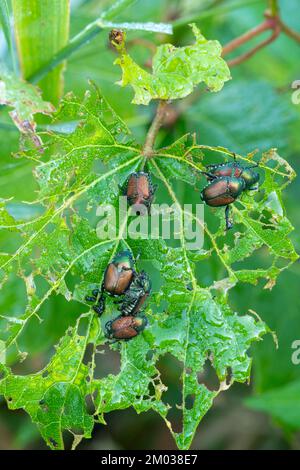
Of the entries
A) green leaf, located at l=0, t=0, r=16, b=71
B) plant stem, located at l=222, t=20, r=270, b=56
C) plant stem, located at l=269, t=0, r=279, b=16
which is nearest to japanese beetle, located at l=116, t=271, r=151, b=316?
green leaf, located at l=0, t=0, r=16, b=71

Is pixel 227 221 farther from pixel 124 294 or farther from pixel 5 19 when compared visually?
pixel 5 19

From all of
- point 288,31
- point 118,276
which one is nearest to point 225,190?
point 118,276

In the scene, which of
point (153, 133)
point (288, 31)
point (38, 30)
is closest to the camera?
point (153, 133)

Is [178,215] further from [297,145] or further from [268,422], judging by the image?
[268,422]

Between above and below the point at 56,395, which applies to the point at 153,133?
above

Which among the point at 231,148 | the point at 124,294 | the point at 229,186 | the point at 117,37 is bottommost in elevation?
the point at 231,148

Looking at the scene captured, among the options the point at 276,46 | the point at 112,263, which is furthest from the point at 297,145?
the point at 112,263
